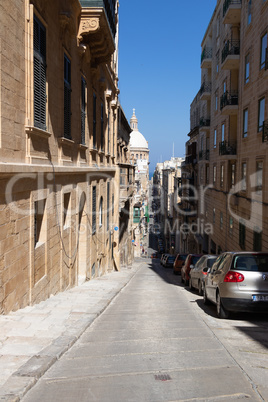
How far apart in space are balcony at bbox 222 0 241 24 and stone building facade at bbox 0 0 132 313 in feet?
29.5

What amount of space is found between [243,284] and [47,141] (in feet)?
17.9

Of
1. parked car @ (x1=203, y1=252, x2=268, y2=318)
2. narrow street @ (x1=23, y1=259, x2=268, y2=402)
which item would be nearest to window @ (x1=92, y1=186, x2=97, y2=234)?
parked car @ (x1=203, y1=252, x2=268, y2=318)

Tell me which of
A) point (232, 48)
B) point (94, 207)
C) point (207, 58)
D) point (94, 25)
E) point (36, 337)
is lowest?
point (36, 337)

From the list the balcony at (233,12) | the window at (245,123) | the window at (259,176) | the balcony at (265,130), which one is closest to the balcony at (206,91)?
the balcony at (233,12)

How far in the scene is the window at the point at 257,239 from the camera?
16720mm

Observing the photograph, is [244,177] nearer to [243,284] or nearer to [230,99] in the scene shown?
[230,99]

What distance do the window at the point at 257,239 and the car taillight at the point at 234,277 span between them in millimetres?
8965

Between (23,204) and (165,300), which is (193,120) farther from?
(23,204)

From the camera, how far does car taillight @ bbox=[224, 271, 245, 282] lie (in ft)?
26.6

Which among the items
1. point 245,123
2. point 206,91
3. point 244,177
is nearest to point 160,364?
point 244,177

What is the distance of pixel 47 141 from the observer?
31.9 ft

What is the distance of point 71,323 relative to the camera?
7117 millimetres

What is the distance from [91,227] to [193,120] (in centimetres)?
2997

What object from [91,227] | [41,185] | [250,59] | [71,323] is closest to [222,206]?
[250,59]
